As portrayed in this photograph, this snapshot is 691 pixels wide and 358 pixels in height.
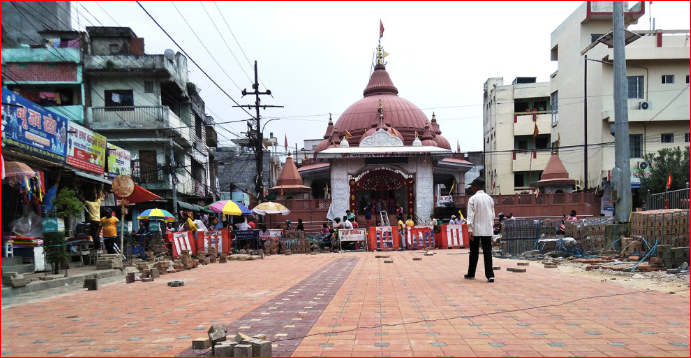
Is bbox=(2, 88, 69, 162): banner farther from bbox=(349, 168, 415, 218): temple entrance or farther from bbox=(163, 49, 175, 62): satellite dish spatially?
bbox=(349, 168, 415, 218): temple entrance

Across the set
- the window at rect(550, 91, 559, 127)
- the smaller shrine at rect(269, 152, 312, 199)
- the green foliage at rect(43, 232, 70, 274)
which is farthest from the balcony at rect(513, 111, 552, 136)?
the green foliage at rect(43, 232, 70, 274)

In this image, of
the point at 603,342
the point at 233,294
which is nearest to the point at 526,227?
the point at 233,294

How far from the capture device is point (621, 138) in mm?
13656

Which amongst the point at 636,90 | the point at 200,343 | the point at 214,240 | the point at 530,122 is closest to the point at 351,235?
the point at 214,240

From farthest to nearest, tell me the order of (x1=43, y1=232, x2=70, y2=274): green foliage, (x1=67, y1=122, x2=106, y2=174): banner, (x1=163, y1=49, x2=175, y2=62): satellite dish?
(x1=163, y1=49, x2=175, y2=62): satellite dish
(x1=67, y1=122, x2=106, y2=174): banner
(x1=43, y1=232, x2=70, y2=274): green foliage

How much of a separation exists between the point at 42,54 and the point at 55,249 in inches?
775

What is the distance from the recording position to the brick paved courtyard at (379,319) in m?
4.04

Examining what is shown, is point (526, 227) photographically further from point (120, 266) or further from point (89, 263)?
point (89, 263)

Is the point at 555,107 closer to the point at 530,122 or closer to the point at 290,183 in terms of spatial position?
the point at 530,122

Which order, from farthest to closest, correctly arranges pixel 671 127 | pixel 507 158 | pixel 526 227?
pixel 507 158 < pixel 671 127 < pixel 526 227

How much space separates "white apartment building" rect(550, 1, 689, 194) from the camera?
98.5 feet

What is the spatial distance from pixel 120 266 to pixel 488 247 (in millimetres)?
9373

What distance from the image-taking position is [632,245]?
11766 millimetres

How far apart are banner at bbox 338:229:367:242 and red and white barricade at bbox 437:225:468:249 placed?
3.39 meters
